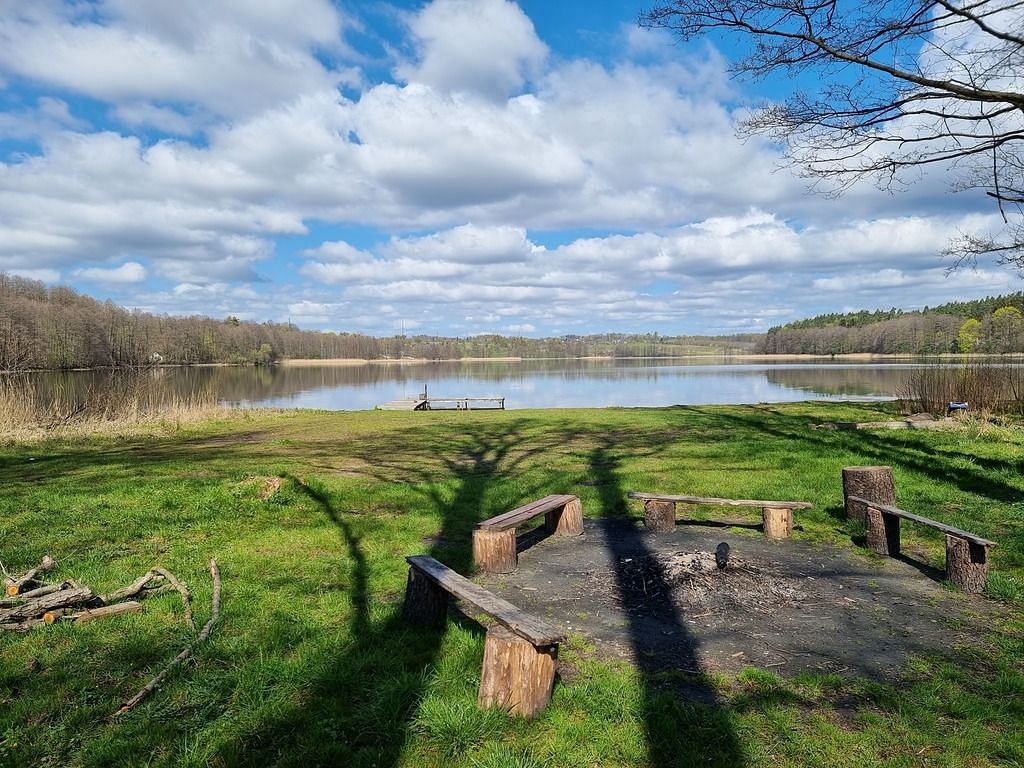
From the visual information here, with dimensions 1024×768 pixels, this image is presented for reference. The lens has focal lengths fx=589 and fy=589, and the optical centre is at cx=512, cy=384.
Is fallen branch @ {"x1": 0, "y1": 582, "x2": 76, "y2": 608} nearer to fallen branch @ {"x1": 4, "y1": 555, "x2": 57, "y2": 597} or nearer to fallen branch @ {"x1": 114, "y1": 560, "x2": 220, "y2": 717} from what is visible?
fallen branch @ {"x1": 4, "y1": 555, "x2": 57, "y2": 597}

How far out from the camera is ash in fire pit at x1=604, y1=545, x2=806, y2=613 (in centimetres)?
446

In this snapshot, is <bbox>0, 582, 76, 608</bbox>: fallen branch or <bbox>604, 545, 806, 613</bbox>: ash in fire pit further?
<bbox>604, 545, 806, 613</bbox>: ash in fire pit

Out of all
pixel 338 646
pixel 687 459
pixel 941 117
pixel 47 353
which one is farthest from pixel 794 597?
pixel 47 353

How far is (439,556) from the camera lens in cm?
557

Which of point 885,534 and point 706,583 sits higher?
point 885,534

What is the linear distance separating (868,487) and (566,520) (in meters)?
3.16

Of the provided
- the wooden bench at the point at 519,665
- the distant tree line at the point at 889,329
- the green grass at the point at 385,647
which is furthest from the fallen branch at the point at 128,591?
the distant tree line at the point at 889,329

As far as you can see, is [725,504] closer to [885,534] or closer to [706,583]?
[885,534]

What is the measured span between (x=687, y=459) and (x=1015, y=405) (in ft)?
31.7

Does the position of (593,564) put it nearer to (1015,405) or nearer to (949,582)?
(949,582)

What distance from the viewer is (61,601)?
13.7 ft

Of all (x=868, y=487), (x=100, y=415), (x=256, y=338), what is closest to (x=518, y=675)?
(x=868, y=487)

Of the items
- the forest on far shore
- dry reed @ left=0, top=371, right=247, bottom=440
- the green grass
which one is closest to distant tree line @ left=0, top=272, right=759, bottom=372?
the forest on far shore

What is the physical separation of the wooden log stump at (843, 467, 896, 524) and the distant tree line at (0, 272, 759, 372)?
132ft
